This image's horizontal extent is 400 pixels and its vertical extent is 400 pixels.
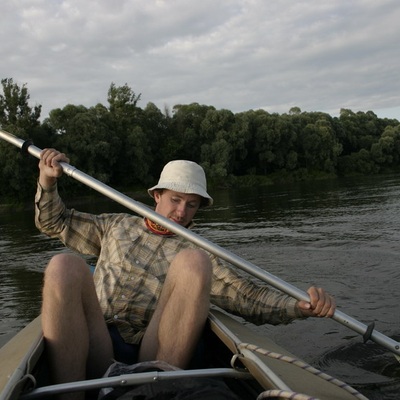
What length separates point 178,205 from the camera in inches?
122

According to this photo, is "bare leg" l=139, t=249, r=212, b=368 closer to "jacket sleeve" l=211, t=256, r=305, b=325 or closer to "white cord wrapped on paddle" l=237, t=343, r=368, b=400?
"white cord wrapped on paddle" l=237, t=343, r=368, b=400

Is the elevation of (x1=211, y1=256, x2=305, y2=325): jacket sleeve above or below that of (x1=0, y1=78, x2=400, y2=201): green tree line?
below

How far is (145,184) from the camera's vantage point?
37.1m

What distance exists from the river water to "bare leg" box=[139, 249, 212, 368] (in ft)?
5.78

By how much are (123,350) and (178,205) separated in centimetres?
95

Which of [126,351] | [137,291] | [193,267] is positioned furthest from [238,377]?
[137,291]

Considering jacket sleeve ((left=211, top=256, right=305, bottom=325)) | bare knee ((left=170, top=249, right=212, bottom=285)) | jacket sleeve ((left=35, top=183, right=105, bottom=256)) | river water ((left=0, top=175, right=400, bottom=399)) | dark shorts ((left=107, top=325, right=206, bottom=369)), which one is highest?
jacket sleeve ((left=35, top=183, right=105, bottom=256))

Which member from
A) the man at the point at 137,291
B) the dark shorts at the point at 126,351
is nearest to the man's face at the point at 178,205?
the man at the point at 137,291

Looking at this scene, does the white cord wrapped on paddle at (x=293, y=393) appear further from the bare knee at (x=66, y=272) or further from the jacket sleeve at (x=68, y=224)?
the jacket sleeve at (x=68, y=224)

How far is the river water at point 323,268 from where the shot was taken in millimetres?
4172

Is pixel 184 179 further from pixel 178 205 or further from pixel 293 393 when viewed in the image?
pixel 293 393

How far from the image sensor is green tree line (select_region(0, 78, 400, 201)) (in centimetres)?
3256

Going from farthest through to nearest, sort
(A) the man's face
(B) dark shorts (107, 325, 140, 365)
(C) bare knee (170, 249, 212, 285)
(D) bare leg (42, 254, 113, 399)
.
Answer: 1. (A) the man's face
2. (B) dark shorts (107, 325, 140, 365)
3. (C) bare knee (170, 249, 212, 285)
4. (D) bare leg (42, 254, 113, 399)

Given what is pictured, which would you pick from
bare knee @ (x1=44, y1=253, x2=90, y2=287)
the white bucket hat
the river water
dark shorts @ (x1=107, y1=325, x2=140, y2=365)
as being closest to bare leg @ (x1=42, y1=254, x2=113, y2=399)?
bare knee @ (x1=44, y1=253, x2=90, y2=287)
